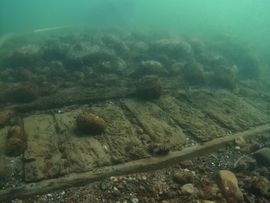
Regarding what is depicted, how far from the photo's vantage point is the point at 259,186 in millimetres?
5465

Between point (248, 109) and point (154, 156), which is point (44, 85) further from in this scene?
point (248, 109)

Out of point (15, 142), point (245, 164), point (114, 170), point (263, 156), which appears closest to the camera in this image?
point (114, 170)

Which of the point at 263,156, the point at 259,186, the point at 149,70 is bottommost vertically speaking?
the point at 263,156

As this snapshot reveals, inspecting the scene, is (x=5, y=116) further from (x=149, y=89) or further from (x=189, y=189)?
(x=189, y=189)

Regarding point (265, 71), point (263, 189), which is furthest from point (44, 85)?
point (265, 71)

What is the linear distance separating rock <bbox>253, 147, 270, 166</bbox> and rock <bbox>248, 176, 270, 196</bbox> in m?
0.96

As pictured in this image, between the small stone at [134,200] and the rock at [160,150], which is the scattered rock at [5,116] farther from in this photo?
the small stone at [134,200]

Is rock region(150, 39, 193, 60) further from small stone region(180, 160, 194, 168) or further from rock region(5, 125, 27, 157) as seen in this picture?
rock region(5, 125, 27, 157)

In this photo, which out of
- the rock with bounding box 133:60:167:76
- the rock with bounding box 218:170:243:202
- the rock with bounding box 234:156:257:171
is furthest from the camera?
the rock with bounding box 133:60:167:76

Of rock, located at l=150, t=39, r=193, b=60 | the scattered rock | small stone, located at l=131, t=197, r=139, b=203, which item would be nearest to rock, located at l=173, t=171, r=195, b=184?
small stone, located at l=131, t=197, r=139, b=203

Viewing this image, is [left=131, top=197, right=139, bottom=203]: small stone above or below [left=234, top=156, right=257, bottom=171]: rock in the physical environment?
above

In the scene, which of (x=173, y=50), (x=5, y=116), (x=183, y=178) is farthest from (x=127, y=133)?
(x=173, y=50)

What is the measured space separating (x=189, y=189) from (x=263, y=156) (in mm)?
2236

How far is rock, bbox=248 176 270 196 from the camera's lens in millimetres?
5418
